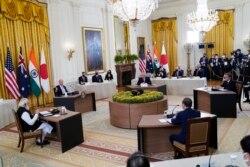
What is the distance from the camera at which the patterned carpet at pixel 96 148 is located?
5.06 meters

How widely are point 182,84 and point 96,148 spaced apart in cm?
686

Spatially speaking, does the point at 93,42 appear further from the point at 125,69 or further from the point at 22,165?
the point at 22,165

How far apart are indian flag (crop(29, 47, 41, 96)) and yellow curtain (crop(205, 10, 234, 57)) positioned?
11.6 meters

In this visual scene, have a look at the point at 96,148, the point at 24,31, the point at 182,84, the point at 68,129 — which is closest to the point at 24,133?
the point at 68,129

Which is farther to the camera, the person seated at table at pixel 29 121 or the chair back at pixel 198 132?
the person seated at table at pixel 29 121

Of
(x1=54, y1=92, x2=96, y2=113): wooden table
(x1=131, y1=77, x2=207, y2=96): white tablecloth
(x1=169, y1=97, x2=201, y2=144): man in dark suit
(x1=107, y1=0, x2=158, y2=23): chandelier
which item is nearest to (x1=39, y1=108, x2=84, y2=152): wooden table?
(x1=169, y1=97, x2=201, y2=144): man in dark suit

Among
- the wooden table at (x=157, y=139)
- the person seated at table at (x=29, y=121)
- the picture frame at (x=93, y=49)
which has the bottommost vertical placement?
the wooden table at (x=157, y=139)

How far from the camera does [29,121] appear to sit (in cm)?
559

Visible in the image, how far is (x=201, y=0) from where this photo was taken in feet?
36.2

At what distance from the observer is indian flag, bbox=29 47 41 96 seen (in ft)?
32.1

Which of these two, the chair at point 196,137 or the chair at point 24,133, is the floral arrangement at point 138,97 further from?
the chair at point 196,137

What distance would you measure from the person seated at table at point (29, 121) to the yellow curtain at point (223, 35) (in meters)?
13.6

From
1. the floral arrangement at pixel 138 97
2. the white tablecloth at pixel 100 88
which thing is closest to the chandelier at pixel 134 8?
the floral arrangement at pixel 138 97

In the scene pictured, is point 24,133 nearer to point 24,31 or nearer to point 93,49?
point 24,31
